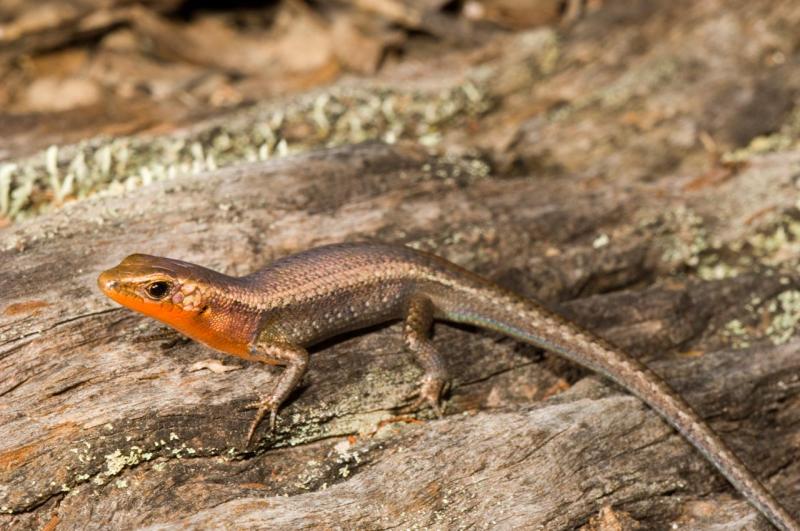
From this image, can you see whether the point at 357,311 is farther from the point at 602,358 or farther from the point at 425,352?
the point at 602,358

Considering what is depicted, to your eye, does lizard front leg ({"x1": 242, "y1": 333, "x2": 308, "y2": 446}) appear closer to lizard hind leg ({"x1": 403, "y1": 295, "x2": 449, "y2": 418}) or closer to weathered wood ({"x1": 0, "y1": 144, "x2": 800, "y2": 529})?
weathered wood ({"x1": 0, "y1": 144, "x2": 800, "y2": 529})

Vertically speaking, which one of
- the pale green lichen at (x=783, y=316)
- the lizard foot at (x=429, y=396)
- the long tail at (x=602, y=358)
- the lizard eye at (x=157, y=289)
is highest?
the lizard eye at (x=157, y=289)

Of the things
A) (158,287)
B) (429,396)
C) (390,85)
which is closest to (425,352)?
(429,396)

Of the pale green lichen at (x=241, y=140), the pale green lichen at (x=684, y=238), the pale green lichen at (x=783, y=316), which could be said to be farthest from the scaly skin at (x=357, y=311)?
the pale green lichen at (x=241, y=140)

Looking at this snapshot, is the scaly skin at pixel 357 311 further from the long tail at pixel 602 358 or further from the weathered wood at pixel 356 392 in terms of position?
the weathered wood at pixel 356 392

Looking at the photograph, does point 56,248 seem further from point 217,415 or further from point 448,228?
point 448,228

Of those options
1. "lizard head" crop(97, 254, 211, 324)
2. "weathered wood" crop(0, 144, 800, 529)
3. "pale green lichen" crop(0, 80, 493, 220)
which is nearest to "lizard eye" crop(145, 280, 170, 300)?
"lizard head" crop(97, 254, 211, 324)

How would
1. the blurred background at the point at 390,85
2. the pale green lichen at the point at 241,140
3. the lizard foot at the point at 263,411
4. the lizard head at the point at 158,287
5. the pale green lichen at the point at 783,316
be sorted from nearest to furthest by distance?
the lizard head at the point at 158,287, the lizard foot at the point at 263,411, the pale green lichen at the point at 783,316, the pale green lichen at the point at 241,140, the blurred background at the point at 390,85

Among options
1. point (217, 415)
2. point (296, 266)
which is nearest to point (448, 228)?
point (296, 266)
